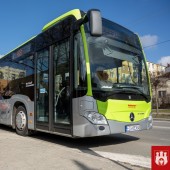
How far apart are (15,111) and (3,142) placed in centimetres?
251

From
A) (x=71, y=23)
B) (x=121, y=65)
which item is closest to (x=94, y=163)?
(x=121, y=65)

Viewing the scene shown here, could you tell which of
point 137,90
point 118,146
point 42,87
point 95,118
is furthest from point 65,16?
point 118,146

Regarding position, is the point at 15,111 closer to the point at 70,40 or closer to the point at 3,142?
the point at 3,142

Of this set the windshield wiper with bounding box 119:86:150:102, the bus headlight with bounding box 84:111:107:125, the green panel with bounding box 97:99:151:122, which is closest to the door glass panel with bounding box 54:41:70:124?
the bus headlight with bounding box 84:111:107:125

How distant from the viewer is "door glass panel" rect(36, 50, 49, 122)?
8586mm

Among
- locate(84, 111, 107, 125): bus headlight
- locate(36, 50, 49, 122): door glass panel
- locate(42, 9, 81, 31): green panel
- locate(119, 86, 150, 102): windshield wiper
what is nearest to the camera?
locate(84, 111, 107, 125): bus headlight

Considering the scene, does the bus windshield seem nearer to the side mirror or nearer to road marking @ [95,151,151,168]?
the side mirror

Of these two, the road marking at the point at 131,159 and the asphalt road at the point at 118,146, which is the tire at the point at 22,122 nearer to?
the asphalt road at the point at 118,146

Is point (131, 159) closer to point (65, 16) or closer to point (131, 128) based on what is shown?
point (131, 128)

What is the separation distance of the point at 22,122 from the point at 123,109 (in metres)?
3.82

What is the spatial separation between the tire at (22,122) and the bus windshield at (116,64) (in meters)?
3.56

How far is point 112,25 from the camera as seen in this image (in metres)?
8.18

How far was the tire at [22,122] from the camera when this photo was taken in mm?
9789

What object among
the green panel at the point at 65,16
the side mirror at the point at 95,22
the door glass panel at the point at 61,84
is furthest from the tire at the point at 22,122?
the side mirror at the point at 95,22
